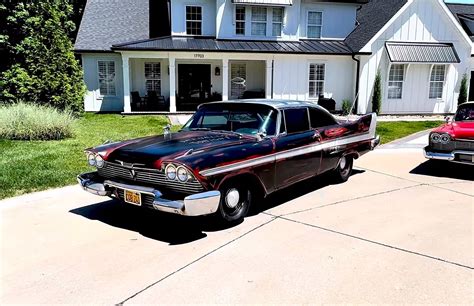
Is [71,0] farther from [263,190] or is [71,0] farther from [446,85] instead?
[263,190]

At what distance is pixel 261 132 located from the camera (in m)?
6.00

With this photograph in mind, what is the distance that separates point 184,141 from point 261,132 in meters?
1.16

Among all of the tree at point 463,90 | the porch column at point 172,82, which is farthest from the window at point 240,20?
the tree at point 463,90

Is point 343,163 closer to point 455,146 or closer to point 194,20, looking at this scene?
point 455,146

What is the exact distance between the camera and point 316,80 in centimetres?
2139

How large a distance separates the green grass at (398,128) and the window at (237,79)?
8.34 metres

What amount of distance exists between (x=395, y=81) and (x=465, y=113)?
12451 millimetres

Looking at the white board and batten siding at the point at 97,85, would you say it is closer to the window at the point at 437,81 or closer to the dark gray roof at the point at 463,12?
the window at the point at 437,81

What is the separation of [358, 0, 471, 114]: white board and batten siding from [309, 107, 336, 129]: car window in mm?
14037

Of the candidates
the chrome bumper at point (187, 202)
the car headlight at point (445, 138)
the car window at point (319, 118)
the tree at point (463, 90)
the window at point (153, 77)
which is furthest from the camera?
the window at point (153, 77)

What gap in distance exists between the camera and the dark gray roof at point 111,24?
68.0 feet

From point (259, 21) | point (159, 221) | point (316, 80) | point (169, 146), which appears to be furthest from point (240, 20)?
point (159, 221)

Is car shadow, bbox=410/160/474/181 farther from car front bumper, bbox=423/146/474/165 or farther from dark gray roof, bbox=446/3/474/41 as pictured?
dark gray roof, bbox=446/3/474/41

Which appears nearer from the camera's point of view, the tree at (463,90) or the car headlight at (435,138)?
the car headlight at (435,138)
